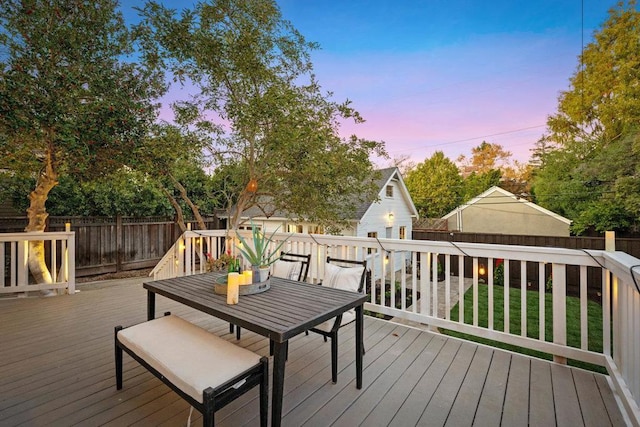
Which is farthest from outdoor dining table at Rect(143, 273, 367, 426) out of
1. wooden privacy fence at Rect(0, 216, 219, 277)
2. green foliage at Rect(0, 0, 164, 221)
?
wooden privacy fence at Rect(0, 216, 219, 277)

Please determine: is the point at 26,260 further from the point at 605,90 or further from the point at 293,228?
the point at 605,90

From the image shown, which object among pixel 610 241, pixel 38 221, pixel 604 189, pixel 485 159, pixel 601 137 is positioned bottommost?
pixel 610 241

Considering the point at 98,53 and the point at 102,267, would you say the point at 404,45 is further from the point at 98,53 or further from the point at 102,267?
the point at 102,267

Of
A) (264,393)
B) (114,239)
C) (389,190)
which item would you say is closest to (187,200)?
(114,239)

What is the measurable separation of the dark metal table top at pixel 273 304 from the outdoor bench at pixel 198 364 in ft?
0.55

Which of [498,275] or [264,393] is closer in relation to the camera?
[264,393]

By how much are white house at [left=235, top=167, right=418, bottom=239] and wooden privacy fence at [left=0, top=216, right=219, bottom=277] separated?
10.3ft

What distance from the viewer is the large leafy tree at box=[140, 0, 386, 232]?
A: 15.1 ft

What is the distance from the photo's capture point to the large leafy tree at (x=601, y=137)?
8.93 m

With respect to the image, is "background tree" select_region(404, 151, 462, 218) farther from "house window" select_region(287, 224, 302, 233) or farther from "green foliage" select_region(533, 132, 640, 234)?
"house window" select_region(287, 224, 302, 233)

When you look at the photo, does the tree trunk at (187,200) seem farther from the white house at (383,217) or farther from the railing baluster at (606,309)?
the railing baluster at (606,309)

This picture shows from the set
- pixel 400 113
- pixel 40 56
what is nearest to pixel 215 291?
pixel 40 56

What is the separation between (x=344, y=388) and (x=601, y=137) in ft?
51.5

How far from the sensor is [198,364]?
1491 millimetres
